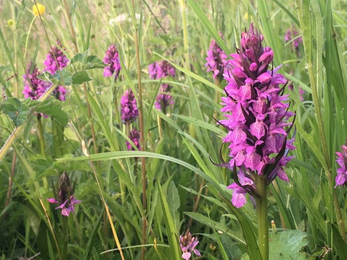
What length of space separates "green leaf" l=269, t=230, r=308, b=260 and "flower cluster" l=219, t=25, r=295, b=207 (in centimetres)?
24

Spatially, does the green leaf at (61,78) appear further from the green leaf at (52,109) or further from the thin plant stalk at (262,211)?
the thin plant stalk at (262,211)

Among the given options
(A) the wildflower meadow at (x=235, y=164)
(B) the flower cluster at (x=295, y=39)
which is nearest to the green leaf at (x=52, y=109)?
(A) the wildflower meadow at (x=235, y=164)

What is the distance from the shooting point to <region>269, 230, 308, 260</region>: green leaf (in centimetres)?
92

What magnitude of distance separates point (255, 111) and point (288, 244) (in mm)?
366

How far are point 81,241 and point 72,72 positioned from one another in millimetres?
516

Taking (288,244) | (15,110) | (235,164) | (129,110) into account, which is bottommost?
(288,244)

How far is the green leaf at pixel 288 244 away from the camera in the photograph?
0.92m

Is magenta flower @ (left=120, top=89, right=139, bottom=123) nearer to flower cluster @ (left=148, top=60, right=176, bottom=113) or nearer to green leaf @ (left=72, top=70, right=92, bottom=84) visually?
flower cluster @ (left=148, top=60, right=176, bottom=113)

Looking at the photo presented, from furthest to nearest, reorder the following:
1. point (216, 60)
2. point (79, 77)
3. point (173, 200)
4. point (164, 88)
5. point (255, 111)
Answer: point (164, 88) → point (216, 60) → point (173, 200) → point (79, 77) → point (255, 111)

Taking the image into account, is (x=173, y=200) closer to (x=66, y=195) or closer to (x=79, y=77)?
(x=66, y=195)

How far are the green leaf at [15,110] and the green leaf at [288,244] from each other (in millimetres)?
602

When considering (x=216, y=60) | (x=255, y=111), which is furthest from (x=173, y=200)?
(x=216, y=60)

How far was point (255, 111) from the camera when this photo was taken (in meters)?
0.73

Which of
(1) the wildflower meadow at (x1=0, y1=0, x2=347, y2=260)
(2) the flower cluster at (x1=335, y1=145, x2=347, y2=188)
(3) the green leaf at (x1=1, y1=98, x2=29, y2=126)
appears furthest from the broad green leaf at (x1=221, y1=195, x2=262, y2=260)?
(3) the green leaf at (x1=1, y1=98, x2=29, y2=126)
